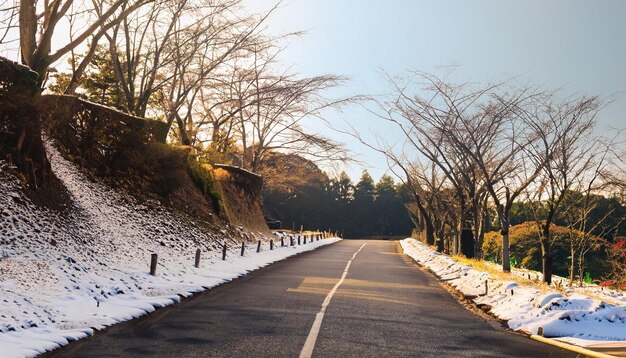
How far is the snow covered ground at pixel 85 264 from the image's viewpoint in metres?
8.25

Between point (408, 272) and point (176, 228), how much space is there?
9.47 metres

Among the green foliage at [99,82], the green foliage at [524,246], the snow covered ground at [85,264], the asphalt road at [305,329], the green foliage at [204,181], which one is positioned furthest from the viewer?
the green foliage at [524,246]

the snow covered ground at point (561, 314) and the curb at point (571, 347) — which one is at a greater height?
the snow covered ground at point (561, 314)

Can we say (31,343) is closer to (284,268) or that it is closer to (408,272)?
(284,268)

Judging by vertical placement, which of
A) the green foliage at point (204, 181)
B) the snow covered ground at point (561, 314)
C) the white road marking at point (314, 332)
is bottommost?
the white road marking at point (314, 332)

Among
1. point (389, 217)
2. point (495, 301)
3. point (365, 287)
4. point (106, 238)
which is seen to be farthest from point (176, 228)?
point (389, 217)

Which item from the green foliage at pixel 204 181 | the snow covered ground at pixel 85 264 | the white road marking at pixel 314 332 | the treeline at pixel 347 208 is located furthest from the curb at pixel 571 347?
the treeline at pixel 347 208

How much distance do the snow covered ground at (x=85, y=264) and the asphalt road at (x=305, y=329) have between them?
2.11 ft

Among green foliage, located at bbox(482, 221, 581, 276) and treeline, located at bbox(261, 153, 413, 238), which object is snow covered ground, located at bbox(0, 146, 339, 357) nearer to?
green foliage, located at bbox(482, 221, 581, 276)

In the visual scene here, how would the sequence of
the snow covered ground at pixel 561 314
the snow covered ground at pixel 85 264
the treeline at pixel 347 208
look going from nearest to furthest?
the snow covered ground at pixel 85 264 < the snow covered ground at pixel 561 314 < the treeline at pixel 347 208

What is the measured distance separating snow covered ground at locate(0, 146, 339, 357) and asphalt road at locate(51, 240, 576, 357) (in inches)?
25.3

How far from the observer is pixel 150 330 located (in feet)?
27.5

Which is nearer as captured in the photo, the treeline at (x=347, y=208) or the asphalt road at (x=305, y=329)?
the asphalt road at (x=305, y=329)

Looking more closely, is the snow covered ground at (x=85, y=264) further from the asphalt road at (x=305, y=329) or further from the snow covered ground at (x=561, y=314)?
the snow covered ground at (x=561, y=314)
